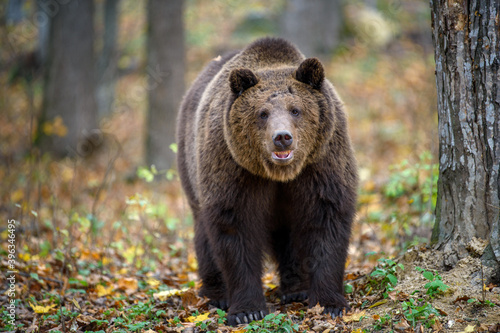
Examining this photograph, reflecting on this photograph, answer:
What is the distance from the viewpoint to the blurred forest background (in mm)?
7125

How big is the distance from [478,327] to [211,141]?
2909 mm

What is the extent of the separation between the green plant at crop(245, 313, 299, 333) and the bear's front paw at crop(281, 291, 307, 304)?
1.16 m

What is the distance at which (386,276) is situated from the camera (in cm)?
469

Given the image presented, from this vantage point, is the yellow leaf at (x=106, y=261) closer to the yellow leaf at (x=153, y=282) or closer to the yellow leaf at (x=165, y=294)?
the yellow leaf at (x=153, y=282)

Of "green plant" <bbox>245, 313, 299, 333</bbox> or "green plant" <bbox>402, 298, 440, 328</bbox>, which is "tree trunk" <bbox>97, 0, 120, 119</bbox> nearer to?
"green plant" <bbox>245, 313, 299, 333</bbox>

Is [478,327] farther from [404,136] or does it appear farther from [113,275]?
[404,136]

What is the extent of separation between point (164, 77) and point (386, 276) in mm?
9226

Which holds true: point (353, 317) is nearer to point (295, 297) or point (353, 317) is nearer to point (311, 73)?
point (295, 297)

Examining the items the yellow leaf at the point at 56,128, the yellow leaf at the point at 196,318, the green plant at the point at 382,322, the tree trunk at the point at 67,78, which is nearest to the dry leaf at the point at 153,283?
the yellow leaf at the point at 196,318

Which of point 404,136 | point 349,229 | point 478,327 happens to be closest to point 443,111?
point 349,229

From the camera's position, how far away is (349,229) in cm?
502

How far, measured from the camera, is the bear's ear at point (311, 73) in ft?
15.7

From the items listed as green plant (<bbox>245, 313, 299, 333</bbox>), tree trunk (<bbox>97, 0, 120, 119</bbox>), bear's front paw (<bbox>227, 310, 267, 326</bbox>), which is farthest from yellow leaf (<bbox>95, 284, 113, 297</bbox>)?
tree trunk (<bbox>97, 0, 120, 119</bbox>)

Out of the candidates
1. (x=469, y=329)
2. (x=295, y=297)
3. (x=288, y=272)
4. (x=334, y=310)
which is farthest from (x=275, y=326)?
(x=469, y=329)
